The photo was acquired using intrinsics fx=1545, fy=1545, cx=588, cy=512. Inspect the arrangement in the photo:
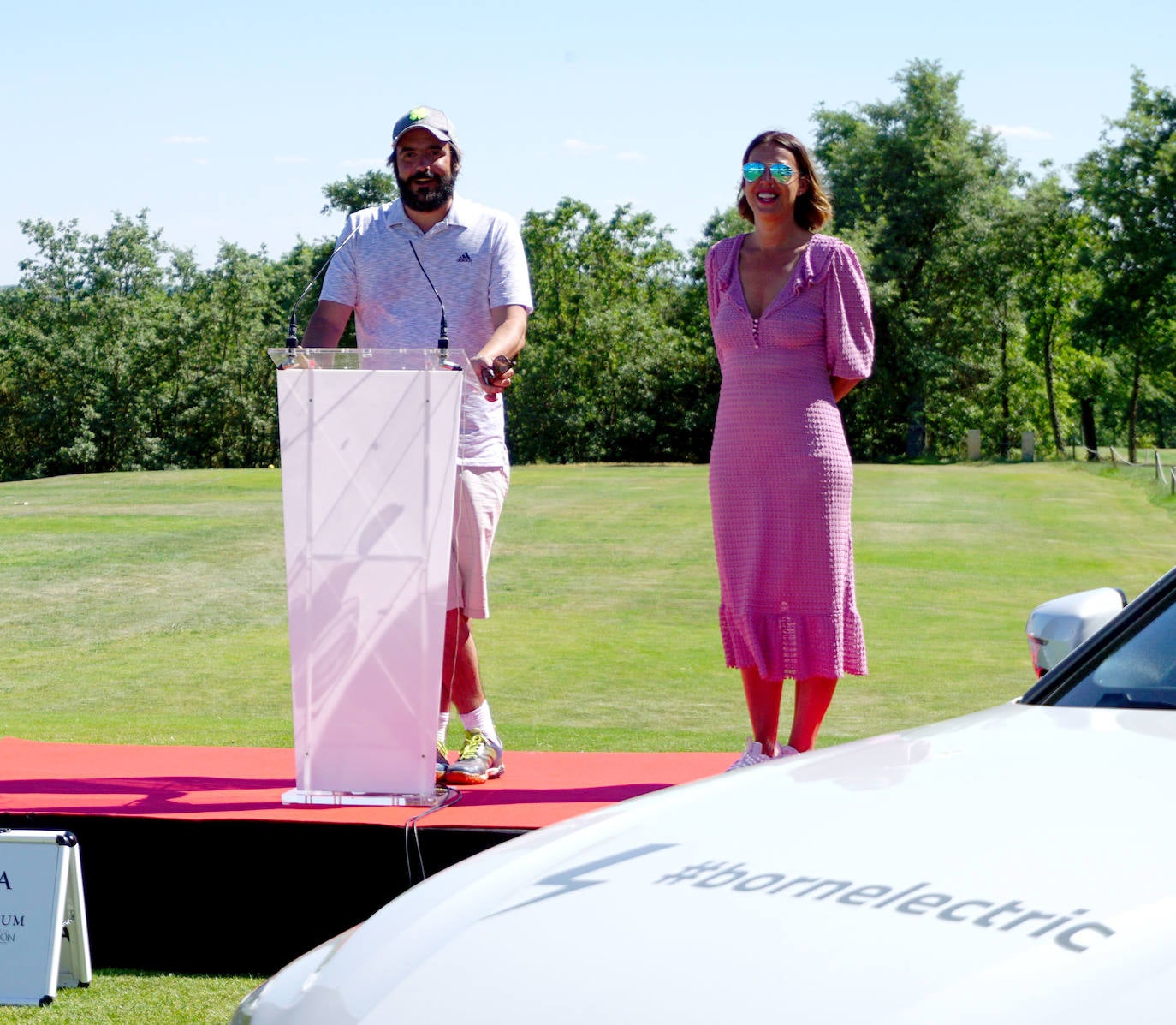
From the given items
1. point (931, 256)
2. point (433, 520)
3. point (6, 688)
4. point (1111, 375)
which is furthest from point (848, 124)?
point (433, 520)

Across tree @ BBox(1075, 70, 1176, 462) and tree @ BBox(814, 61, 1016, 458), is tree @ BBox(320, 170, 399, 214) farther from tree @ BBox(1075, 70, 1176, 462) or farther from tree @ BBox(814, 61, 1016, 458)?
tree @ BBox(1075, 70, 1176, 462)

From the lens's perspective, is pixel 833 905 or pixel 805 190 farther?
pixel 805 190

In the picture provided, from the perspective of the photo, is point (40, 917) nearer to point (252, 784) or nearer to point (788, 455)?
point (252, 784)

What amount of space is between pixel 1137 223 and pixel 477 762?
59.3 meters

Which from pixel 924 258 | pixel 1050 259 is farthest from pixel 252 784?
pixel 1050 259

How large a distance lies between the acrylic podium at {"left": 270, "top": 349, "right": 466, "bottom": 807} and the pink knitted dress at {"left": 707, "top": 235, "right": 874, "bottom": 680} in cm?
93

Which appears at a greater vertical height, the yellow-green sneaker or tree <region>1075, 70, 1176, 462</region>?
tree <region>1075, 70, 1176, 462</region>

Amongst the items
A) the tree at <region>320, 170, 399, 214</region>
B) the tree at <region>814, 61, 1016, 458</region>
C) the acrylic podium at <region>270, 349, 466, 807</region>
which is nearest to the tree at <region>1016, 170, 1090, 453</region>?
the tree at <region>814, 61, 1016, 458</region>

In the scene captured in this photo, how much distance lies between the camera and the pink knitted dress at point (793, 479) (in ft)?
15.1

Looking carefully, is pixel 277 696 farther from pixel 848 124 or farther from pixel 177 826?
pixel 848 124

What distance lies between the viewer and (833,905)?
1804 millimetres

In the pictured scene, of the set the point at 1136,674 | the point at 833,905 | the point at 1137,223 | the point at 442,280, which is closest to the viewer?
the point at 833,905

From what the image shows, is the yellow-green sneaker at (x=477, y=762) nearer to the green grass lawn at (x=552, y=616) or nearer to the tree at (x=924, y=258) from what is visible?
the green grass lawn at (x=552, y=616)

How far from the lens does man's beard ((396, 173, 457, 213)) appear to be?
4.68 meters
